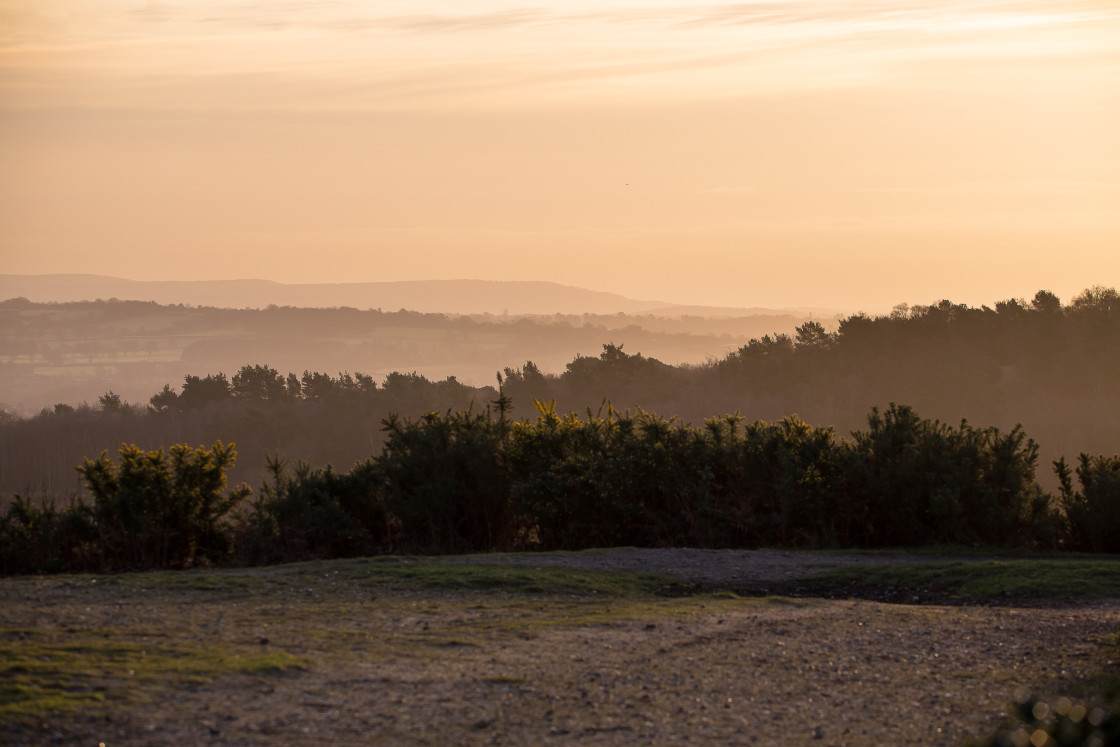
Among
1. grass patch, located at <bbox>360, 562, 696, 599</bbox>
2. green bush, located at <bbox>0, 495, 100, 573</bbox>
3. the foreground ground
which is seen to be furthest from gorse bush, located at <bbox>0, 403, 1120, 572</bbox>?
the foreground ground

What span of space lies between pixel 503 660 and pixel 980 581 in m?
7.09

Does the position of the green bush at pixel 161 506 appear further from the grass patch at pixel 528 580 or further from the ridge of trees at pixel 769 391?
the ridge of trees at pixel 769 391

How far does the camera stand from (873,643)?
9.08 m

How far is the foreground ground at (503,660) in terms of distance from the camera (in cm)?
632

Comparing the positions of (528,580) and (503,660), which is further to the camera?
(528,580)

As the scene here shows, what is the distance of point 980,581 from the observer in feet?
40.7

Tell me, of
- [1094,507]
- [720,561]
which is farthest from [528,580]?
[1094,507]

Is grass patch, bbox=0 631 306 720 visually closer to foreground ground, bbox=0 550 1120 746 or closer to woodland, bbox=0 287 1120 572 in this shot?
foreground ground, bbox=0 550 1120 746

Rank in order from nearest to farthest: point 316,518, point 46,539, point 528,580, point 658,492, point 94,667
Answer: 1. point 94,667
2. point 528,580
3. point 46,539
4. point 316,518
5. point 658,492

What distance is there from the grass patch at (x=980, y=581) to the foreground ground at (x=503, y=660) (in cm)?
19

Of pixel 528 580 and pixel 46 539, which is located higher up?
pixel 46 539

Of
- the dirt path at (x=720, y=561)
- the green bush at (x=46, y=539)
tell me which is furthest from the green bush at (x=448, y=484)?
the green bush at (x=46, y=539)

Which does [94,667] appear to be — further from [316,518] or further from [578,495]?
[578,495]

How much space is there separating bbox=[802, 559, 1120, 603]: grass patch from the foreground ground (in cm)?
19
